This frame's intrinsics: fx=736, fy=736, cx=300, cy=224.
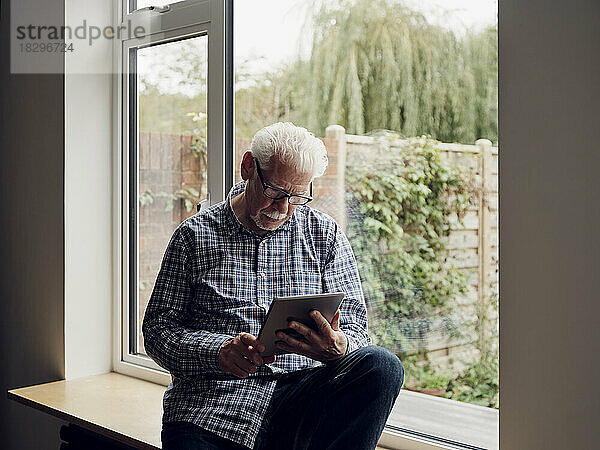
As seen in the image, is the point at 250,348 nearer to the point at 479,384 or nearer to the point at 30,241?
the point at 479,384

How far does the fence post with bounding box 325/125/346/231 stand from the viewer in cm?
219

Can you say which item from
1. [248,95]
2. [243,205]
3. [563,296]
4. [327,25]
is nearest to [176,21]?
[248,95]

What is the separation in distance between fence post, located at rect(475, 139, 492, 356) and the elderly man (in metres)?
0.29

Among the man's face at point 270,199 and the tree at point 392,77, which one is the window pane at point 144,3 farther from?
the man's face at point 270,199

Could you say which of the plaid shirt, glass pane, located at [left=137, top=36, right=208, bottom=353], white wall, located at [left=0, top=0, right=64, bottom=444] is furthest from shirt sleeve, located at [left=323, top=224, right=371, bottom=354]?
white wall, located at [left=0, top=0, right=64, bottom=444]

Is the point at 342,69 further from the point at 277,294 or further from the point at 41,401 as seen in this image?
the point at 41,401

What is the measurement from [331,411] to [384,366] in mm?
169

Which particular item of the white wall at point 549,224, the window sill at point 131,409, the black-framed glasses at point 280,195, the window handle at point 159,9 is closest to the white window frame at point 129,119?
the window handle at point 159,9

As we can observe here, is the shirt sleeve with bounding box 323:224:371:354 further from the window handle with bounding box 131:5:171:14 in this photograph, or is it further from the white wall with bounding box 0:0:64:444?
the white wall with bounding box 0:0:64:444

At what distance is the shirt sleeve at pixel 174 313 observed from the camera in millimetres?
1833

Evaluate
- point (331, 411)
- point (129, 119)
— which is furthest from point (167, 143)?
point (331, 411)

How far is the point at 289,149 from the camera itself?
1.84 m

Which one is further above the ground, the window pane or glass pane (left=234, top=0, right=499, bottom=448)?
the window pane

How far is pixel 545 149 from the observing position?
157 centimetres
